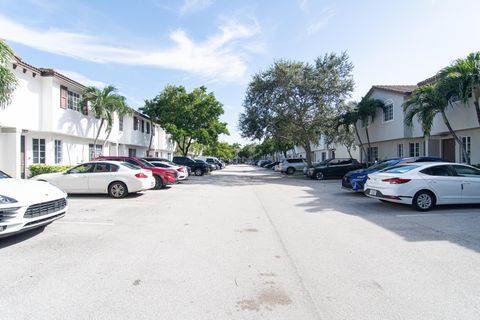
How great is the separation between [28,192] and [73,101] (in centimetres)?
1697

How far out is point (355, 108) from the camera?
2588 cm

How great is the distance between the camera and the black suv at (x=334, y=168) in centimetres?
2322

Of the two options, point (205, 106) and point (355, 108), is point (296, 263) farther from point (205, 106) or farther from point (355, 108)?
point (205, 106)

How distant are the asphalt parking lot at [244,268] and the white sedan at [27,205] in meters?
0.41

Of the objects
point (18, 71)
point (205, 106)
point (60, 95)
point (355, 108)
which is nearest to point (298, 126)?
point (355, 108)

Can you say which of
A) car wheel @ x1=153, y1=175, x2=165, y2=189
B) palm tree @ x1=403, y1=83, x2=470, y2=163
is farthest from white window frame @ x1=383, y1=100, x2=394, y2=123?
car wheel @ x1=153, y1=175, x2=165, y2=189

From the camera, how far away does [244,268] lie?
470 cm

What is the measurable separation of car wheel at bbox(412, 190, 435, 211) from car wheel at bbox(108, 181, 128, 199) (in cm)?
997

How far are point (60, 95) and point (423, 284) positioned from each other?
20.7 m

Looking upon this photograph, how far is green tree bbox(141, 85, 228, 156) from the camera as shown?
32.2 m

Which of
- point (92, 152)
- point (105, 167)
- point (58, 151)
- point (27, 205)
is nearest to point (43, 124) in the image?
point (58, 151)

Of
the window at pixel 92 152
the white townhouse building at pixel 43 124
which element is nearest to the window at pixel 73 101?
the white townhouse building at pixel 43 124

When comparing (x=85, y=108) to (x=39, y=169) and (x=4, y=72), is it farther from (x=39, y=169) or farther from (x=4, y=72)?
(x=4, y=72)

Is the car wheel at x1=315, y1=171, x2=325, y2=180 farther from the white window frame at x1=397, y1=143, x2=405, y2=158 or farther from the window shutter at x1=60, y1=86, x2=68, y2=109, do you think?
the window shutter at x1=60, y1=86, x2=68, y2=109
